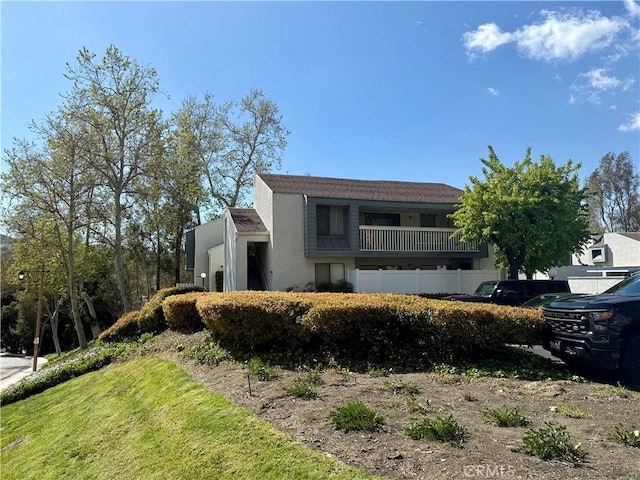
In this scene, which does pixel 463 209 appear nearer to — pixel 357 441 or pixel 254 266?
pixel 254 266

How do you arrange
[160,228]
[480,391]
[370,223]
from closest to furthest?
[480,391], [370,223], [160,228]

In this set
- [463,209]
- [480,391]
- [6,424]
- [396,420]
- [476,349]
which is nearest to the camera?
[396,420]

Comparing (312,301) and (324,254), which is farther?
(324,254)

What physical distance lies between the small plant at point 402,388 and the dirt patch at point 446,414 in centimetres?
1

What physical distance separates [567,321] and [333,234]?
1453 cm

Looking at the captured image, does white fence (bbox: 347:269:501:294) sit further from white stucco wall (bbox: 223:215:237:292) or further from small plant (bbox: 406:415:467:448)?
small plant (bbox: 406:415:467:448)

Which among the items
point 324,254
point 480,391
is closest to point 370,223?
point 324,254

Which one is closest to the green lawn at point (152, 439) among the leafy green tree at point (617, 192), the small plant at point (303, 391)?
the small plant at point (303, 391)

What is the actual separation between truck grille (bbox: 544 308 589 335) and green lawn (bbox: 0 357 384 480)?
5.09 meters

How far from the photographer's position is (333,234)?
2144 cm

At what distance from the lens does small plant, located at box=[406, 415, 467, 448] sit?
13.6 feet

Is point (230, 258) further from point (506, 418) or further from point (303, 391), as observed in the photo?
point (506, 418)

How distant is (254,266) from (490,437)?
19.9m

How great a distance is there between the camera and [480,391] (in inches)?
241
